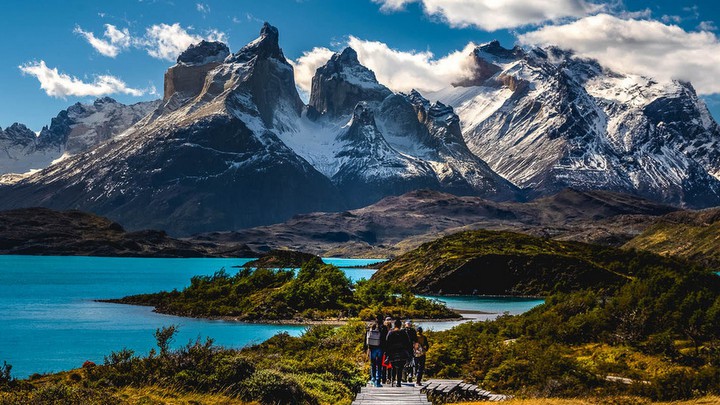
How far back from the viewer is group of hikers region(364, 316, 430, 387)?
104 ft

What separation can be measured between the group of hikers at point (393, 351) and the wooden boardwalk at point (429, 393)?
0.62 m

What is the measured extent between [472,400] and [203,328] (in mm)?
48037

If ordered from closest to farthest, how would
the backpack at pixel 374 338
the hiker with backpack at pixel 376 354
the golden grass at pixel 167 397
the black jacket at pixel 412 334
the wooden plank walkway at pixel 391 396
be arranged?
1. the golden grass at pixel 167 397
2. the wooden plank walkway at pixel 391 396
3. the hiker with backpack at pixel 376 354
4. the backpack at pixel 374 338
5. the black jacket at pixel 412 334

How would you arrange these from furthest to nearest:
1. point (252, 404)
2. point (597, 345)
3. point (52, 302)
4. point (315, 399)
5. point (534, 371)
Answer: point (52, 302) → point (597, 345) → point (534, 371) → point (315, 399) → point (252, 404)

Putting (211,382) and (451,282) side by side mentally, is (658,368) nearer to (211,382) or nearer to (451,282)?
(211,382)

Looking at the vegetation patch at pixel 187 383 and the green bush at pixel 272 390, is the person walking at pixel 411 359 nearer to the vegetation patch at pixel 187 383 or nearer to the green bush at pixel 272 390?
the vegetation patch at pixel 187 383

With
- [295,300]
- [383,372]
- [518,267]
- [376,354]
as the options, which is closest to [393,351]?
[376,354]

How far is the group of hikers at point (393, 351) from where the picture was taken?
31.8m

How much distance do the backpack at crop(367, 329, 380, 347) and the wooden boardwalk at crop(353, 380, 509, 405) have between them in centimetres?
173

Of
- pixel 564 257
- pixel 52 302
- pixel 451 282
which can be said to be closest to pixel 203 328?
pixel 52 302

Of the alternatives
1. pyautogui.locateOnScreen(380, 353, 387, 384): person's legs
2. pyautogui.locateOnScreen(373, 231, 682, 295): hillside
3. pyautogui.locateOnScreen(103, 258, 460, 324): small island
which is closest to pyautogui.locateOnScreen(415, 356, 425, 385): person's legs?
pyautogui.locateOnScreen(380, 353, 387, 384): person's legs

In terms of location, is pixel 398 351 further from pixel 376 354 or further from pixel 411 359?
pixel 376 354

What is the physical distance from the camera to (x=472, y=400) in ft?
104

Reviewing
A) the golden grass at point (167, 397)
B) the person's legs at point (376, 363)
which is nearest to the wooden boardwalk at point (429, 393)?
the person's legs at point (376, 363)
